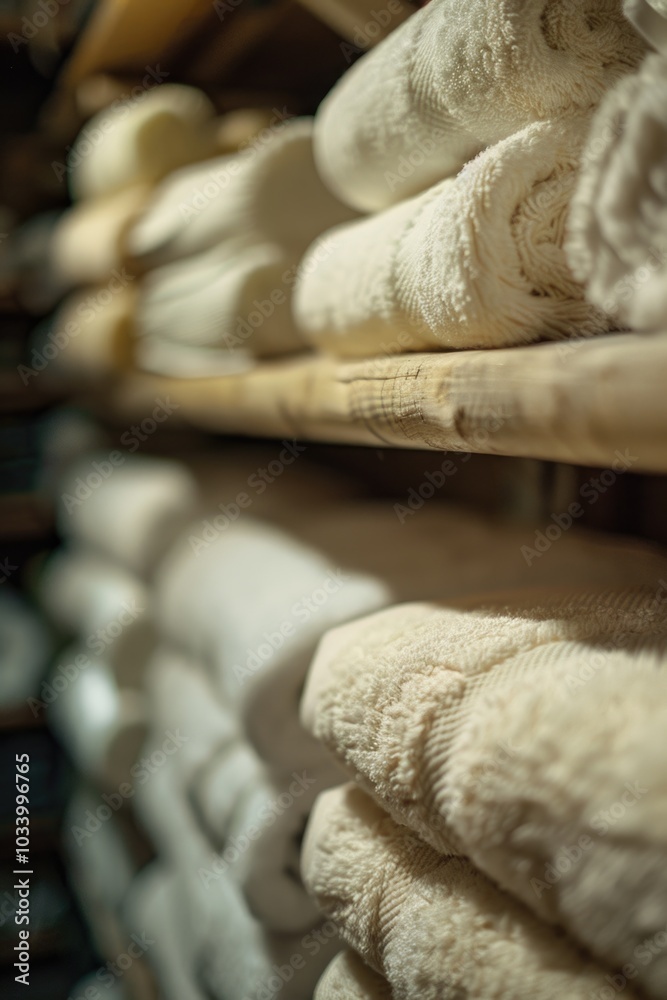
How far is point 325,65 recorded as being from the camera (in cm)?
109

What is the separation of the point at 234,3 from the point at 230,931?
2.97ft

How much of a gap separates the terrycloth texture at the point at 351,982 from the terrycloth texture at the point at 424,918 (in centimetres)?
3

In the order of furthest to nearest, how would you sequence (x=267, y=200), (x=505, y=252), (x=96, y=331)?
1. (x=96, y=331)
2. (x=267, y=200)
3. (x=505, y=252)

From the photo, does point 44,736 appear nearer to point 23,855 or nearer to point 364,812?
point 23,855

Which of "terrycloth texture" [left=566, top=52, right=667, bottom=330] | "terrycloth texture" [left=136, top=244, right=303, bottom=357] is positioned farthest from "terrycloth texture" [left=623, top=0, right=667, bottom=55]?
"terrycloth texture" [left=136, top=244, right=303, bottom=357]

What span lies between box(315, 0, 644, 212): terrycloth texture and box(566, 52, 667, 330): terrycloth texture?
11 centimetres

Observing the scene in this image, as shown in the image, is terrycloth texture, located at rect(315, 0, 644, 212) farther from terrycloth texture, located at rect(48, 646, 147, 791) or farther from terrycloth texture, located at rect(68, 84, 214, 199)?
terrycloth texture, located at rect(48, 646, 147, 791)

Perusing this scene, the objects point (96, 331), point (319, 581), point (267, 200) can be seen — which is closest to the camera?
point (319, 581)

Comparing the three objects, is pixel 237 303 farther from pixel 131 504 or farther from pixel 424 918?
pixel 424 918

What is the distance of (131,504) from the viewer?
965 mm

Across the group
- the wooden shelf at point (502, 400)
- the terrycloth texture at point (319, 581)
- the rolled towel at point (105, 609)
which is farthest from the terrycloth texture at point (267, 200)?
the rolled towel at point (105, 609)

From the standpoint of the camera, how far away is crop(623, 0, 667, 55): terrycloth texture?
1.01 feet

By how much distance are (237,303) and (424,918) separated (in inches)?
19.9

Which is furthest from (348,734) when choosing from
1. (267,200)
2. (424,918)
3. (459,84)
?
(267,200)
